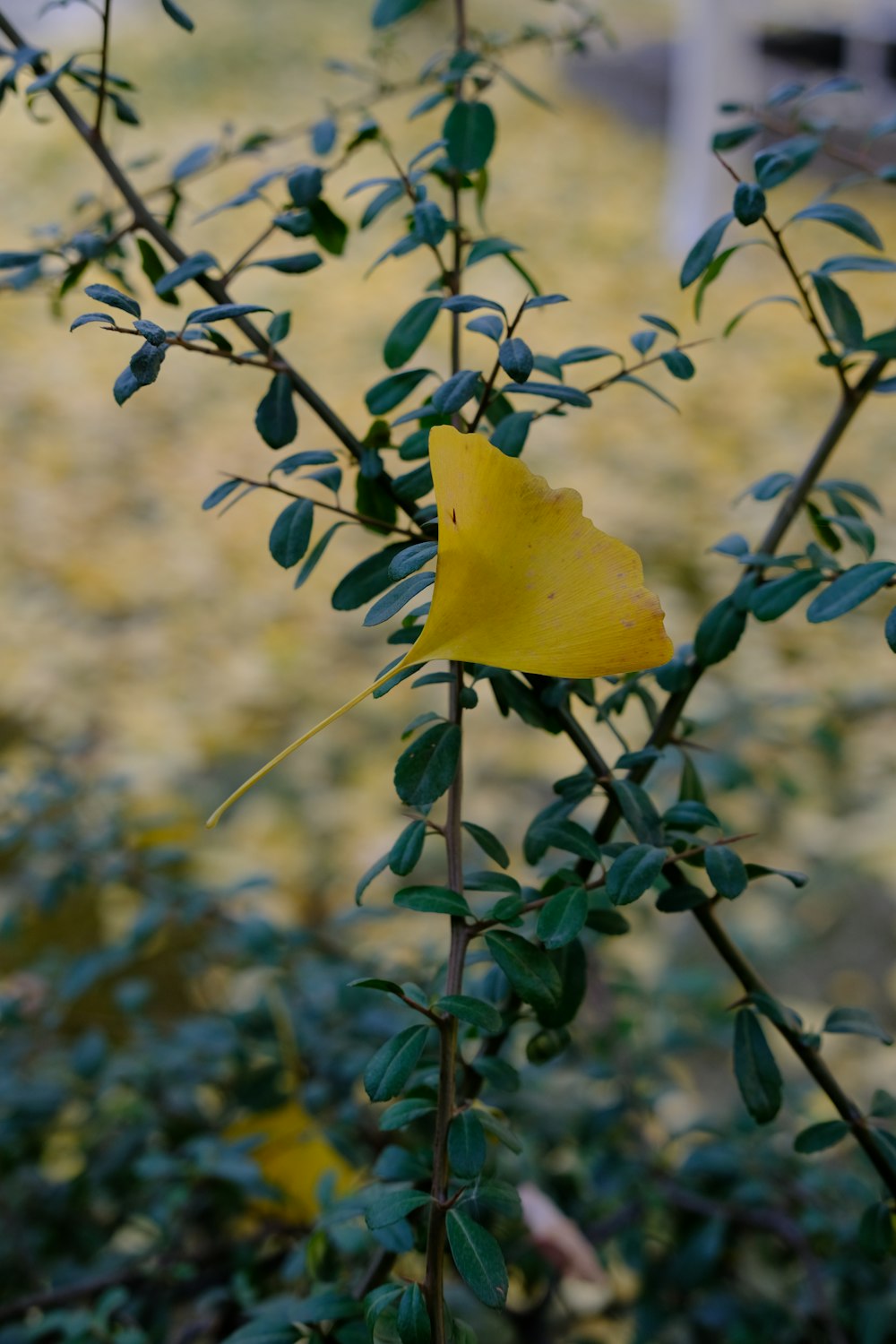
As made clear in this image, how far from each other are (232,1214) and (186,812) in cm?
69

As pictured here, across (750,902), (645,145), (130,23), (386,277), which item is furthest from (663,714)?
(130,23)

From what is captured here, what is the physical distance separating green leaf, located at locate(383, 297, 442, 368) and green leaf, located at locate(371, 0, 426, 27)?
0.19 metres

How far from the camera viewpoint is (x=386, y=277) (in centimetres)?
294

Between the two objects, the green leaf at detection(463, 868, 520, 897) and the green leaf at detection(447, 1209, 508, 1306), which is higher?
the green leaf at detection(463, 868, 520, 897)

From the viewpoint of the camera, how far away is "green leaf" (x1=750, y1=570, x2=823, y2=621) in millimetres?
479

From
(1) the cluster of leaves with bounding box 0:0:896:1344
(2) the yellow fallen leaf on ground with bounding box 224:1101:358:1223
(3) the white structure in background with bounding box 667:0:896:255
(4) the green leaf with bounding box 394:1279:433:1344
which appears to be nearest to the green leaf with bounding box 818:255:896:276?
(1) the cluster of leaves with bounding box 0:0:896:1344

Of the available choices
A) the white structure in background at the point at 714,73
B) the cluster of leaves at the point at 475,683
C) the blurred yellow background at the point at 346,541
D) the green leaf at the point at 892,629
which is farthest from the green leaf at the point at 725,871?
the white structure in background at the point at 714,73

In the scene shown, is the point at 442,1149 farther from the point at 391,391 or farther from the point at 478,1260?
the point at 391,391

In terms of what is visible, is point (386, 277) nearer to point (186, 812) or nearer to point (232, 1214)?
point (186, 812)

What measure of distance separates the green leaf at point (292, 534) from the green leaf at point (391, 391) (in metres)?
0.07

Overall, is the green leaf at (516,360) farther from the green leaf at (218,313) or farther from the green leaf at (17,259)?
the green leaf at (17,259)

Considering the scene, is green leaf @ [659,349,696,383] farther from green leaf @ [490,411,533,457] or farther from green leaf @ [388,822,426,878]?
green leaf @ [388,822,426,878]

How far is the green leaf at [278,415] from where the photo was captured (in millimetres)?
484

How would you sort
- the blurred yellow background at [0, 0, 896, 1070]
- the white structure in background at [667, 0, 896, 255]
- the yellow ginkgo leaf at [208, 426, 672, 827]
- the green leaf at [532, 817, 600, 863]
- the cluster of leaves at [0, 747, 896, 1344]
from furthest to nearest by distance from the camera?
the white structure in background at [667, 0, 896, 255]
the blurred yellow background at [0, 0, 896, 1070]
the cluster of leaves at [0, 747, 896, 1344]
the green leaf at [532, 817, 600, 863]
the yellow ginkgo leaf at [208, 426, 672, 827]
